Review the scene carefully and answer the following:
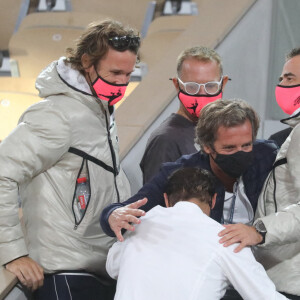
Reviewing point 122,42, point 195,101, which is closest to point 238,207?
point 195,101

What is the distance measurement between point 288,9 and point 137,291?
264 centimetres

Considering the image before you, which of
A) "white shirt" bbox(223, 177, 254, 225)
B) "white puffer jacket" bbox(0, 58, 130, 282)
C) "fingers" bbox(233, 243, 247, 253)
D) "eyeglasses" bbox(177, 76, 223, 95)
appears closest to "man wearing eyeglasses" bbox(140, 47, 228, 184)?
"eyeglasses" bbox(177, 76, 223, 95)

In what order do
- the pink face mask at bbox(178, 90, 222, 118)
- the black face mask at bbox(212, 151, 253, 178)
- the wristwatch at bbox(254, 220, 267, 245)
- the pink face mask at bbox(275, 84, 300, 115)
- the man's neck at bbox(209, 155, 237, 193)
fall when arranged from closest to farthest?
1. the wristwatch at bbox(254, 220, 267, 245)
2. the black face mask at bbox(212, 151, 253, 178)
3. the man's neck at bbox(209, 155, 237, 193)
4. the pink face mask at bbox(275, 84, 300, 115)
5. the pink face mask at bbox(178, 90, 222, 118)

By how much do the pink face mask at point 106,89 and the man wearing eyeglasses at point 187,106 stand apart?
12.9 inches

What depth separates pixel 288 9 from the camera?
13.2 ft

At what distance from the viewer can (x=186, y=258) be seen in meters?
1.94

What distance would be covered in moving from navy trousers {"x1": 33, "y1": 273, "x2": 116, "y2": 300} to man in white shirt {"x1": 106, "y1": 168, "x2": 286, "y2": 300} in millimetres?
385

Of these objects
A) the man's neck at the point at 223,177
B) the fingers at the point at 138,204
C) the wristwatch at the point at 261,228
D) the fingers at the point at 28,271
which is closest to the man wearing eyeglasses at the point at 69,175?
the fingers at the point at 28,271

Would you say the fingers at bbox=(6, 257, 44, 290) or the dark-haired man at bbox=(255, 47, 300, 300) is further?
the fingers at bbox=(6, 257, 44, 290)

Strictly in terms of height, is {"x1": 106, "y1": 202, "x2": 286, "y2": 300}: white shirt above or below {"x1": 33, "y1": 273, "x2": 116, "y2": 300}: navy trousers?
above

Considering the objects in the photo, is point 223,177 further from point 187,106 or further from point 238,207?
point 187,106

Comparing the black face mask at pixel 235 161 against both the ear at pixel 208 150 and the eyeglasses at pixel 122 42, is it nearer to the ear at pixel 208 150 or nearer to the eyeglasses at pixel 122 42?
the ear at pixel 208 150

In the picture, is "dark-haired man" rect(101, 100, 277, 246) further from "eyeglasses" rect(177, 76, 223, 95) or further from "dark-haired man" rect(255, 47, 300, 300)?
"eyeglasses" rect(177, 76, 223, 95)

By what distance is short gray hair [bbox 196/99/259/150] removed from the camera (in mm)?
2273
